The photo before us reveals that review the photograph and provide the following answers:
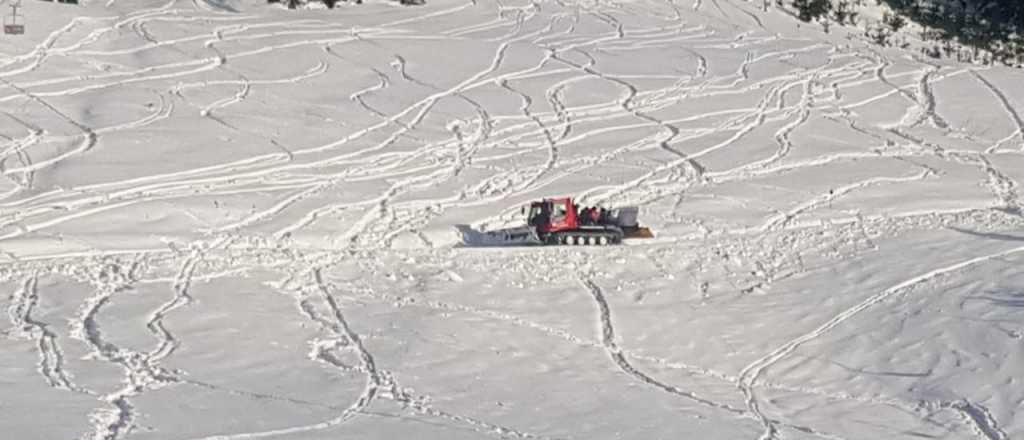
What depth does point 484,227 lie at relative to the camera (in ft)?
75.5

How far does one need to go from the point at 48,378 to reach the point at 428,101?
17452mm

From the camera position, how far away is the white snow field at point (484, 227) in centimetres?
1486

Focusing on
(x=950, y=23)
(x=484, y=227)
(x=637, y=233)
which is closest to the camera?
(x=637, y=233)

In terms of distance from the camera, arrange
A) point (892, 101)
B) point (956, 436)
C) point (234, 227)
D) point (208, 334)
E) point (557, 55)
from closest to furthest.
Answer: point (956, 436), point (208, 334), point (234, 227), point (892, 101), point (557, 55)

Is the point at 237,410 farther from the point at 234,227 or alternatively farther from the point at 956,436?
the point at 234,227

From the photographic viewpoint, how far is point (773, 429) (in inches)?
563

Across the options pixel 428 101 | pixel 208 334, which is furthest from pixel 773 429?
pixel 428 101

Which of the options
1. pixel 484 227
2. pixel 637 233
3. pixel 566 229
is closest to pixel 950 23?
pixel 637 233

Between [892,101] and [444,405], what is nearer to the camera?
[444,405]

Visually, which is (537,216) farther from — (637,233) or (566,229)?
(637,233)

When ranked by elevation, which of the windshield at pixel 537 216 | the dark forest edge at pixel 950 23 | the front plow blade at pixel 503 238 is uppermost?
the windshield at pixel 537 216

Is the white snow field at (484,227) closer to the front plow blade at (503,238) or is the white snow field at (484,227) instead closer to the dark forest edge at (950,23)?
the front plow blade at (503,238)

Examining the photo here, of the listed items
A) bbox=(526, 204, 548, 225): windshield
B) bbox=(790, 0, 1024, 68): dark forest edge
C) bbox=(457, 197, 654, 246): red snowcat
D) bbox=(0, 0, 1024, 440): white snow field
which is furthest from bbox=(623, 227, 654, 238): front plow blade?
bbox=(790, 0, 1024, 68): dark forest edge

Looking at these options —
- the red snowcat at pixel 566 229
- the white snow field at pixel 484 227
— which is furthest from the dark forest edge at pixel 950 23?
the red snowcat at pixel 566 229
